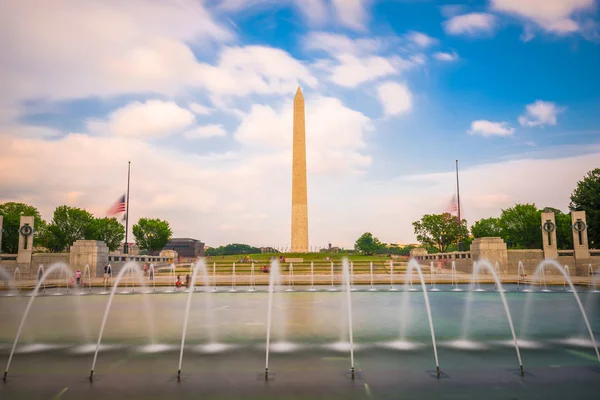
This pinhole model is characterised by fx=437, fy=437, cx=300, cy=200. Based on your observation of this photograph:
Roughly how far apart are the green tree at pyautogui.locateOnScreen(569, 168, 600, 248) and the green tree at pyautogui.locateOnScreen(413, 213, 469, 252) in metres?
25.3

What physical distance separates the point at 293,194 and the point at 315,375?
5056 centimetres

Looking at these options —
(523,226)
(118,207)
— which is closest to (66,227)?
(118,207)

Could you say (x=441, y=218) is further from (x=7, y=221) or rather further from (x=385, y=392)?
(x=385, y=392)

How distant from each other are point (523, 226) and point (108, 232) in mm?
73446

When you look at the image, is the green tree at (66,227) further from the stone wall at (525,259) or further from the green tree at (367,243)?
the green tree at (367,243)

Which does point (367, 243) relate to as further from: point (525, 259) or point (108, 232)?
point (525, 259)

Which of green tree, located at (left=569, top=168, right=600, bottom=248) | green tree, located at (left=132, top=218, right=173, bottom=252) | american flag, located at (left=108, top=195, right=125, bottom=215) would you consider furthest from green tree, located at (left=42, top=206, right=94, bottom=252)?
green tree, located at (left=569, top=168, right=600, bottom=248)

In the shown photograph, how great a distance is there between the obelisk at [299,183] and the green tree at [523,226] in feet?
132

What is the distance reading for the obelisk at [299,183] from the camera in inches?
2197

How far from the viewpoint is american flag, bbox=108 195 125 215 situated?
4241 centimetres

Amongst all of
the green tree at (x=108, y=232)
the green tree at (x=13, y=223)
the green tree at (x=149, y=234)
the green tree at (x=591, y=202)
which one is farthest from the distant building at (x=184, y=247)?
the green tree at (x=591, y=202)

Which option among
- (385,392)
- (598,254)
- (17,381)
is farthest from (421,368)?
(598,254)

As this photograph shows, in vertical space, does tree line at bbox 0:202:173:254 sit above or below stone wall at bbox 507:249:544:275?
above

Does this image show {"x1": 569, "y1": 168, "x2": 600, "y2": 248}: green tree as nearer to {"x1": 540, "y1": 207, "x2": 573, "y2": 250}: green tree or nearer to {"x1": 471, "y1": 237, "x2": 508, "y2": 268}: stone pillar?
{"x1": 540, "y1": 207, "x2": 573, "y2": 250}: green tree
